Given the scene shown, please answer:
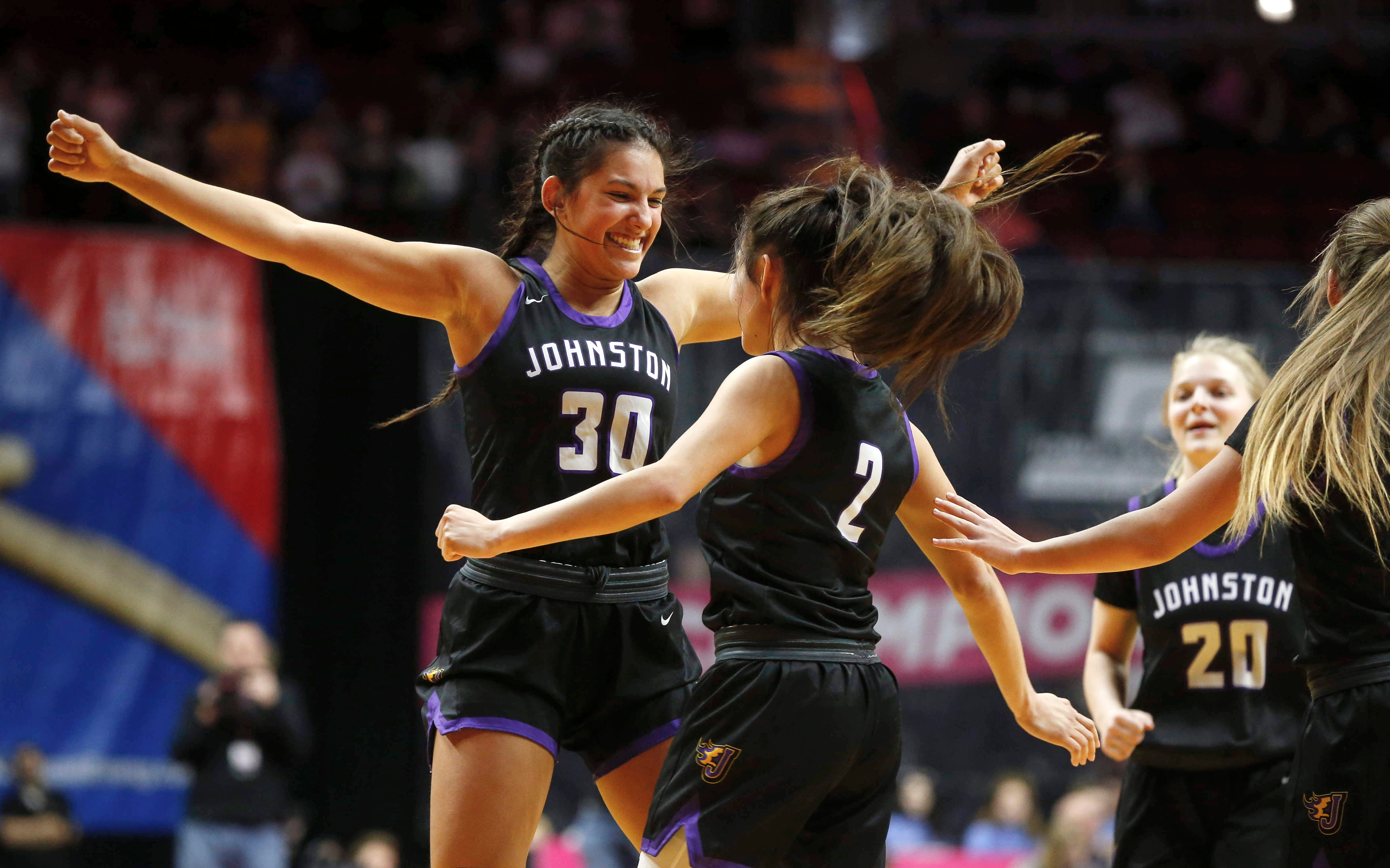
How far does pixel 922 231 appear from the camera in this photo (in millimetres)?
2920

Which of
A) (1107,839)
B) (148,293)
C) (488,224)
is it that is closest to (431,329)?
(488,224)

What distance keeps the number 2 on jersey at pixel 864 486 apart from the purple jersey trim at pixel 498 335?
3.30 ft

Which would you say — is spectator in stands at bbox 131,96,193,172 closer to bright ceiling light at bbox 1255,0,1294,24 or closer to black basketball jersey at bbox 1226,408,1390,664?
black basketball jersey at bbox 1226,408,1390,664

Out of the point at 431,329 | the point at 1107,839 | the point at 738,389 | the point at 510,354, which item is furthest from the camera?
the point at 431,329

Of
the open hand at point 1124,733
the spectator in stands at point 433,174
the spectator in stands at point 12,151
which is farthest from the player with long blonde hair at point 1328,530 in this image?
the spectator in stands at point 12,151

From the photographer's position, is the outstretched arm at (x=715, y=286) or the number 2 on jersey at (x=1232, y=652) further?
the number 2 on jersey at (x=1232, y=652)

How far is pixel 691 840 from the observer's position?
2.79 m

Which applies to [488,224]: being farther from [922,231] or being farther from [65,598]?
[922,231]

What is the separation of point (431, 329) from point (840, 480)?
279 inches

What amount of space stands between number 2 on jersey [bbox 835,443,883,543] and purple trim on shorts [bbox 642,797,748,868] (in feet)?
2.02

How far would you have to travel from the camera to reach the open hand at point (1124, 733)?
376 cm

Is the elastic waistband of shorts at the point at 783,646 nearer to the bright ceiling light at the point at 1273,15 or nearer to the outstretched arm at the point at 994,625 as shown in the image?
the outstretched arm at the point at 994,625

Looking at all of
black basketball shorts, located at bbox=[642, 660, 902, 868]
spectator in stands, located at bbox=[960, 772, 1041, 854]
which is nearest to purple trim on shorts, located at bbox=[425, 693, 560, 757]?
black basketball shorts, located at bbox=[642, 660, 902, 868]

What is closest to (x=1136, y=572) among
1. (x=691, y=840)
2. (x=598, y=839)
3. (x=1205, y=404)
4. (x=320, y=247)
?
(x=1205, y=404)
